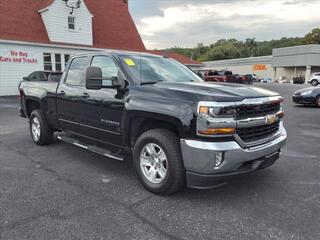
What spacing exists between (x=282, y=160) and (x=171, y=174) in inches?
114

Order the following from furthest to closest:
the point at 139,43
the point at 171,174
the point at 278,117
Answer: the point at 139,43, the point at 278,117, the point at 171,174

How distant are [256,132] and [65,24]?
21.5 metres

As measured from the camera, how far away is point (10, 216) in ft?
11.9

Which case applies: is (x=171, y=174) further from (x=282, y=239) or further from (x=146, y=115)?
(x=282, y=239)

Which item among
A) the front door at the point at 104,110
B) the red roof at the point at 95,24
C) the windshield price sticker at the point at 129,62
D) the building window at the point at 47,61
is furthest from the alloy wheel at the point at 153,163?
the building window at the point at 47,61

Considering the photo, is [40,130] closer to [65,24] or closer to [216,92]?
[216,92]

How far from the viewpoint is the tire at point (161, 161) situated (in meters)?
3.91

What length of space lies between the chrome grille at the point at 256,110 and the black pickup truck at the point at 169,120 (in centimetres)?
1

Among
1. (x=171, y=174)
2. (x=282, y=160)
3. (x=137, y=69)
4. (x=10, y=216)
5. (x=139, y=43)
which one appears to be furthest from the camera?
(x=139, y=43)

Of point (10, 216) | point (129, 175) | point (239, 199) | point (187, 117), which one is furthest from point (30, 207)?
point (239, 199)

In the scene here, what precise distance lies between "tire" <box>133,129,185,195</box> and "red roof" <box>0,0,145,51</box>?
18.2m

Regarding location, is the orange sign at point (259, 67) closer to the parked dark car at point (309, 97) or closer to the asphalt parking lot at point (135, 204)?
the parked dark car at point (309, 97)

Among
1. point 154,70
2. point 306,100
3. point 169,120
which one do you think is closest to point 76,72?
point 154,70

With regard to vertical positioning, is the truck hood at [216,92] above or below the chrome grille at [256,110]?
above
